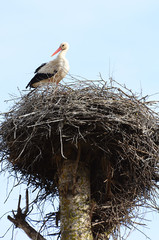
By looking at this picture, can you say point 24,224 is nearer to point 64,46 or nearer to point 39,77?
point 39,77

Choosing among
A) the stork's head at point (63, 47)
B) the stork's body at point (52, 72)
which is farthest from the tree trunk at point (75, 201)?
the stork's head at point (63, 47)

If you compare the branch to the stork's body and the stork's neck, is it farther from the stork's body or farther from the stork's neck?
the stork's neck

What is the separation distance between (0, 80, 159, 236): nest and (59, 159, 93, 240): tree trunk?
0.14 meters

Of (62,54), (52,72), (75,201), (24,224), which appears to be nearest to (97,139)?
(75,201)

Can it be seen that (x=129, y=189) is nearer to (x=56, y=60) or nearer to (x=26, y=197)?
(x=26, y=197)

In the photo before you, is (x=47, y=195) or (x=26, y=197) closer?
(x=26, y=197)

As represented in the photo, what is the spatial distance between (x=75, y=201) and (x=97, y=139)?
788 millimetres

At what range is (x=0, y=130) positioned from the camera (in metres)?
6.10

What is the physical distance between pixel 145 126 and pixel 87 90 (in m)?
0.89

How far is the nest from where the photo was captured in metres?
5.56

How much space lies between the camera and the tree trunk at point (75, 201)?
548 centimetres

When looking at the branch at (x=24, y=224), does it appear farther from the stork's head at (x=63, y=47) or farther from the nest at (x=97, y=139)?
the stork's head at (x=63, y=47)

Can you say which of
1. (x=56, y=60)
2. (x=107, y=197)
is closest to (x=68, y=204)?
(x=107, y=197)

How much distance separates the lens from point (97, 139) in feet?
18.9
